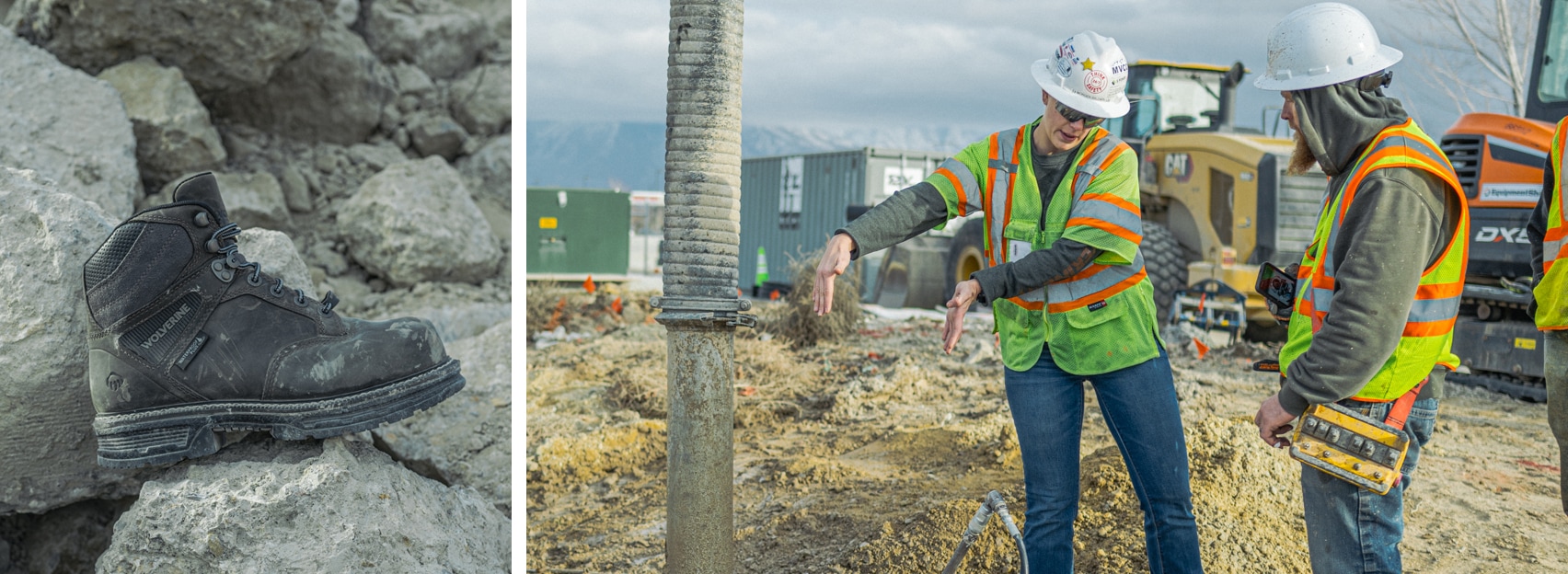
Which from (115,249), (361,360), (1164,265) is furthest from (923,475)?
(1164,265)

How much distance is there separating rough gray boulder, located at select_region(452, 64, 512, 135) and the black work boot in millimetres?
4565

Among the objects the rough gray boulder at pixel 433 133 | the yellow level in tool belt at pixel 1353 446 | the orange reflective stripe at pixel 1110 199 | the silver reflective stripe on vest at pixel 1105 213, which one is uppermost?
the rough gray boulder at pixel 433 133

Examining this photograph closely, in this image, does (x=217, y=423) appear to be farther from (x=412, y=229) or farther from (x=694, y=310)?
(x=412, y=229)

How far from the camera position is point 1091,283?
279 cm

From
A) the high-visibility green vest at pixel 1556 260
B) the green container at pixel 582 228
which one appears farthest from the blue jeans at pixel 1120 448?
the green container at pixel 582 228

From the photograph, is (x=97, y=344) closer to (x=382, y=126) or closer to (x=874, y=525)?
(x=874, y=525)

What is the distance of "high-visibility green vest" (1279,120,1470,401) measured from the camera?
2217 millimetres

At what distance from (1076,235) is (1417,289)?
29.7 inches

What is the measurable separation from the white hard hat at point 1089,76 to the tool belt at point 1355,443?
2.86 ft

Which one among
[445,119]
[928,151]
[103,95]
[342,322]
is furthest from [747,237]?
[342,322]

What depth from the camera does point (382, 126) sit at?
274 inches

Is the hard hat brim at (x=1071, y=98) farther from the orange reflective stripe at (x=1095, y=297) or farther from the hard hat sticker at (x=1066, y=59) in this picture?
the orange reflective stripe at (x=1095, y=297)

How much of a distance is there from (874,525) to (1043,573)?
1.42 metres

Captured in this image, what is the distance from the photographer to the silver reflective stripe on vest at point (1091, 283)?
2.79 metres
